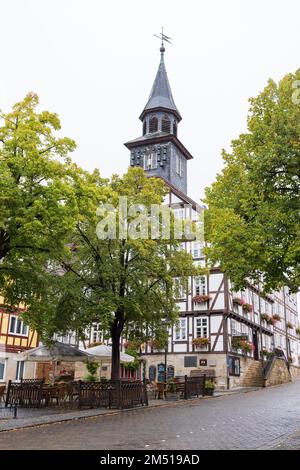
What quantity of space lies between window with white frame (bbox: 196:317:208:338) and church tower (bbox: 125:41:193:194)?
13.3 m

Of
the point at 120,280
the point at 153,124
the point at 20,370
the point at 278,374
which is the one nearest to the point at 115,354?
the point at 120,280

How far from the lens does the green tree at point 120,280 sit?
2075 centimetres

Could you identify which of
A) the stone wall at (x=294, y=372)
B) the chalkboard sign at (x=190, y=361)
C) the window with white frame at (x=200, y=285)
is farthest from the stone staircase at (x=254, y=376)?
the stone wall at (x=294, y=372)

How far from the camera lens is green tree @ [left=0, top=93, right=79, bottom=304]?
15.2m

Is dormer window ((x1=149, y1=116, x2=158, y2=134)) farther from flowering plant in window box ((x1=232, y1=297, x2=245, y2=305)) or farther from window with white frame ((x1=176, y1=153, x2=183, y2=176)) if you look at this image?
flowering plant in window box ((x1=232, y1=297, x2=245, y2=305))

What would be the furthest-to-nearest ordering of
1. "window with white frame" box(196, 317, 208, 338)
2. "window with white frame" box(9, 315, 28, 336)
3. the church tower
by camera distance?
the church tower → "window with white frame" box(196, 317, 208, 338) → "window with white frame" box(9, 315, 28, 336)

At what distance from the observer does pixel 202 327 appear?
35.5 m

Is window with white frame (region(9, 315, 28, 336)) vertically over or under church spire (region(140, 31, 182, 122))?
under

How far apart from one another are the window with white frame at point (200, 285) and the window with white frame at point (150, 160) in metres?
13.7

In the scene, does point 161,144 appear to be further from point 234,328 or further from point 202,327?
point 234,328

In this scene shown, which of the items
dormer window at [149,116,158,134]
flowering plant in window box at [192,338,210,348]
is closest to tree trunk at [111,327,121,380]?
flowering plant in window box at [192,338,210,348]

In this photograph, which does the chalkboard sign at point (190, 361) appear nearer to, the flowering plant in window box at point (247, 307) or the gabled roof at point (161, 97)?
the flowering plant in window box at point (247, 307)
